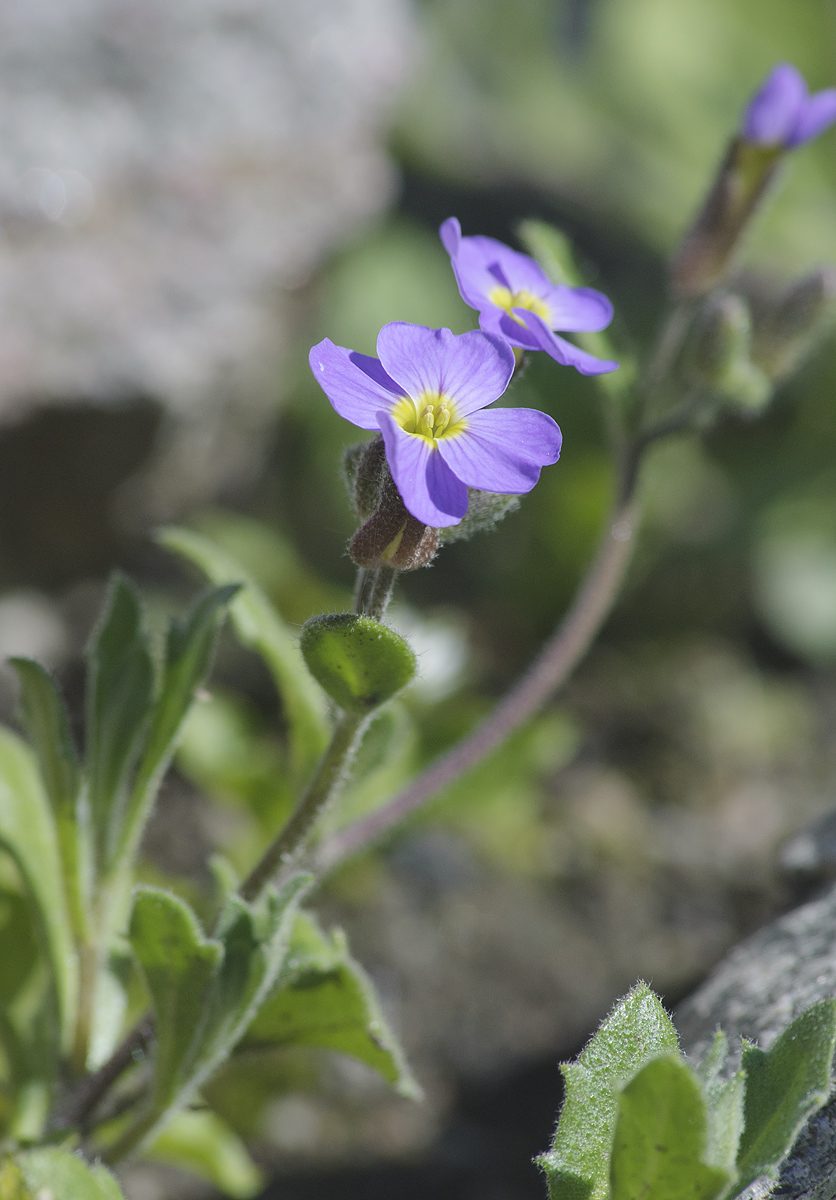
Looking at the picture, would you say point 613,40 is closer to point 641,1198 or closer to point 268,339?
point 268,339

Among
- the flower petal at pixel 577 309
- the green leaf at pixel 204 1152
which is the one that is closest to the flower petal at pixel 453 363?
the flower petal at pixel 577 309

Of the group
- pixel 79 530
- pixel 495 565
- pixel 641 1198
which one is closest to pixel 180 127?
pixel 79 530

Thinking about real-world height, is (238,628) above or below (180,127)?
below

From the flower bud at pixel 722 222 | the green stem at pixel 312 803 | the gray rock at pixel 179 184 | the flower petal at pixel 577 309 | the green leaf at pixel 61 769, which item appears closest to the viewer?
the green stem at pixel 312 803

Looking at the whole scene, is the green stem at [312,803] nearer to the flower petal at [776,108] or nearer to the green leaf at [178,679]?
the green leaf at [178,679]

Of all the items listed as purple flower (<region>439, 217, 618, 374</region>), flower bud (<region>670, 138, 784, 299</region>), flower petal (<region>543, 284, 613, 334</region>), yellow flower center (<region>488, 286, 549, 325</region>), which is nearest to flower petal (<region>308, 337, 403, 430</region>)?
purple flower (<region>439, 217, 618, 374</region>)

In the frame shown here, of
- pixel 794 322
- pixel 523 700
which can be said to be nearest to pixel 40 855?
pixel 523 700
